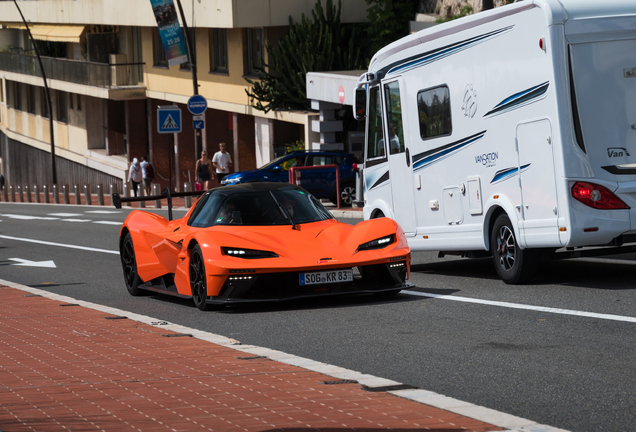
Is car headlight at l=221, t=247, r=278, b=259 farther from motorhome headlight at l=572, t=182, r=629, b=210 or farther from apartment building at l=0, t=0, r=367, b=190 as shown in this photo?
apartment building at l=0, t=0, r=367, b=190

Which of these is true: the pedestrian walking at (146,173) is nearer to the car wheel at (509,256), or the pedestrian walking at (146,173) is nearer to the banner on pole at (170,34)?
the banner on pole at (170,34)

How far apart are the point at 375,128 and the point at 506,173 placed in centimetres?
333

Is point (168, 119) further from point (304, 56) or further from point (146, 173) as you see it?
point (146, 173)

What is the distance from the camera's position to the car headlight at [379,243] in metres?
10.0

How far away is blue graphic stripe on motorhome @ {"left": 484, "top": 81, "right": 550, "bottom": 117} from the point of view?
9.98 meters

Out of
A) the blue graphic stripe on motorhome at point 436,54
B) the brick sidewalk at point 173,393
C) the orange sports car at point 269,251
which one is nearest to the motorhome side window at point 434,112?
the blue graphic stripe on motorhome at point 436,54

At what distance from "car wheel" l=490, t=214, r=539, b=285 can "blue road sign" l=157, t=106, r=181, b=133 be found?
18.8m

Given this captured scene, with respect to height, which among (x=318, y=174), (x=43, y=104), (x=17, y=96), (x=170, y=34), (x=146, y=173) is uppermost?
(x=17, y=96)

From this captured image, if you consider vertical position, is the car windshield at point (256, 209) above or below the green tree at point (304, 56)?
below

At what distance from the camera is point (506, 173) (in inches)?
424

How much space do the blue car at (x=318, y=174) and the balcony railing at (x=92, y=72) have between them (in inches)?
926

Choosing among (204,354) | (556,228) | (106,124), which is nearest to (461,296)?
(556,228)

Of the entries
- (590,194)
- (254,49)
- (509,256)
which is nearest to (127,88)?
(254,49)

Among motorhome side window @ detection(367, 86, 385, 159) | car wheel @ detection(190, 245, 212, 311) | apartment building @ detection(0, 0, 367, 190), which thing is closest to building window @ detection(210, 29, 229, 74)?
apartment building @ detection(0, 0, 367, 190)
